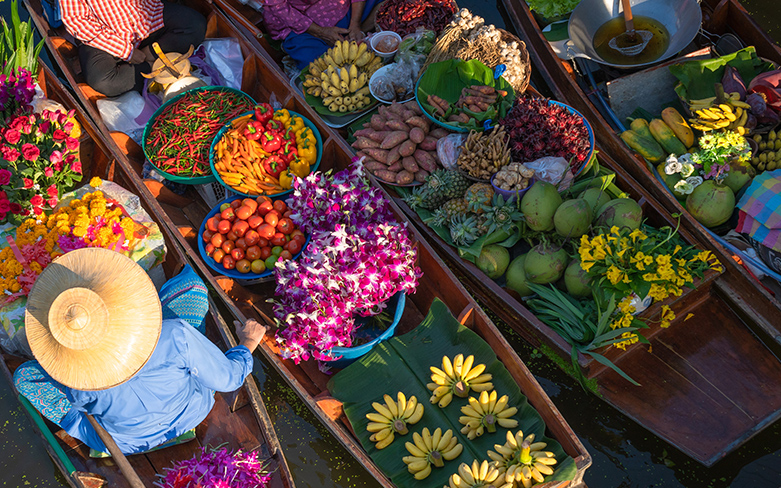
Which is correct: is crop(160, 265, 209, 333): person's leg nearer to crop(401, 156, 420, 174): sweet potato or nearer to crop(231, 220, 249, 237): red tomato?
crop(231, 220, 249, 237): red tomato

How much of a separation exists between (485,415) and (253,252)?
6.07 feet

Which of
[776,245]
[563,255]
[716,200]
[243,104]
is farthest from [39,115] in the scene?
[776,245]

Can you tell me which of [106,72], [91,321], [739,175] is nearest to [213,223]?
[91,321]

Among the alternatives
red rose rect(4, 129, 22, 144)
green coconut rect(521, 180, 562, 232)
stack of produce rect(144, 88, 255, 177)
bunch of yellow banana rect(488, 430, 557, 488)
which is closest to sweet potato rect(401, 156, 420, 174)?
green coconut rect(521, 180, 562, 232)

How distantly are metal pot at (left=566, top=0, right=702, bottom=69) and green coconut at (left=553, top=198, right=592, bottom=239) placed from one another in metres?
1.53

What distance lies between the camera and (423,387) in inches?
119

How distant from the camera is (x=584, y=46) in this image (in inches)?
165

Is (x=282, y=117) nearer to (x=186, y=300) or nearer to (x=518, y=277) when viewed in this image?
(x=186, y=300)

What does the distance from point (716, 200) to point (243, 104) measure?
11.8 ft

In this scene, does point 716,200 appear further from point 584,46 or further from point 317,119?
point 317,119

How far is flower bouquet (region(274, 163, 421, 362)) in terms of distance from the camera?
298cm

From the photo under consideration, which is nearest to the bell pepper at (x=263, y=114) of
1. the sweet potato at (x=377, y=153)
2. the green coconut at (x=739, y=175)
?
the sweet potato at (x=377, y=153)

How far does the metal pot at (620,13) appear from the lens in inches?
160

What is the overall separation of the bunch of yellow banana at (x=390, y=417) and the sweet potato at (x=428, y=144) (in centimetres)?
184
